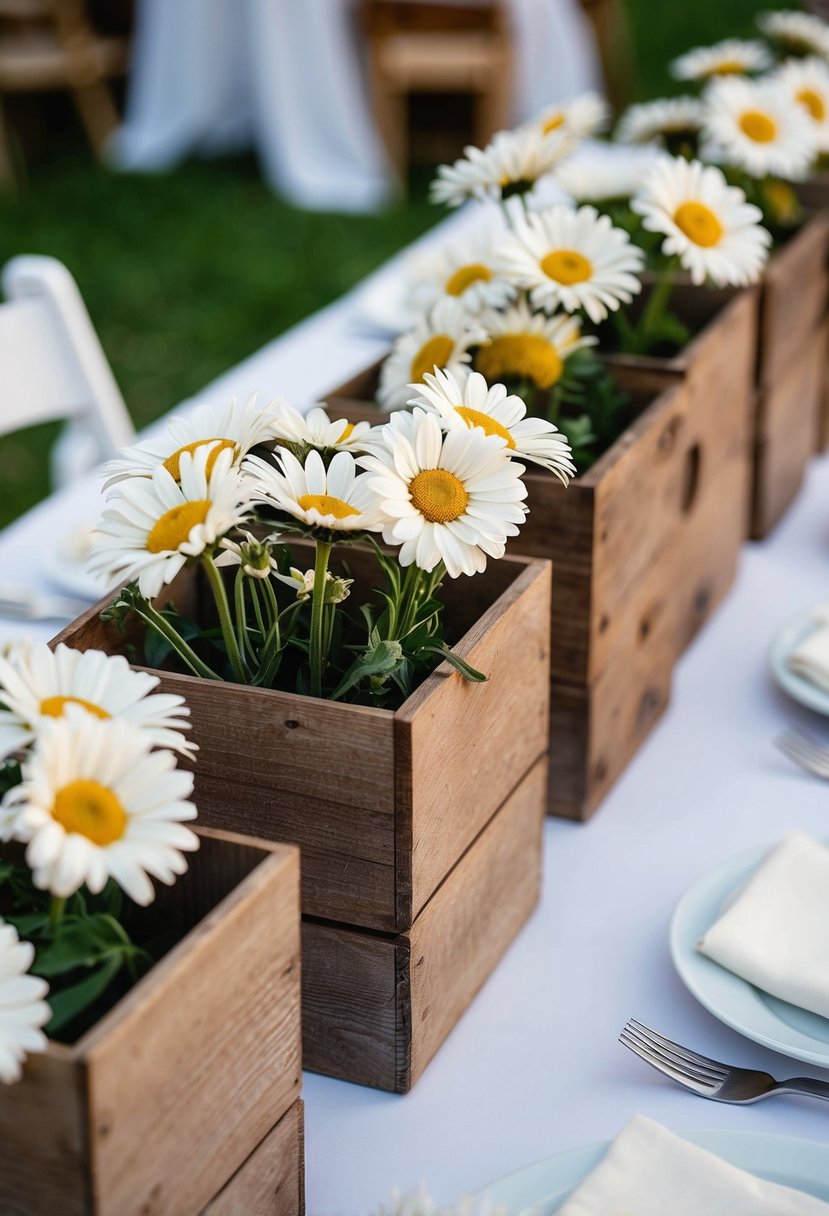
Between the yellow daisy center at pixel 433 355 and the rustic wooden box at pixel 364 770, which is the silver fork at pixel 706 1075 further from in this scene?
the yellow daisy center at pixel 433 355

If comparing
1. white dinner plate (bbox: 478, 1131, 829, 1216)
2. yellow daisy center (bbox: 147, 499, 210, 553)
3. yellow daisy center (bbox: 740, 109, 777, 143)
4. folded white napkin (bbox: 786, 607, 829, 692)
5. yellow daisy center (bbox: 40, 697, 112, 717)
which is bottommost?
folded white napkin (bbox: 786, 607, 829, 692)

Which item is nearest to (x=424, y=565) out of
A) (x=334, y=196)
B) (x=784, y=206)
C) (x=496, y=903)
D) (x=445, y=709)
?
(x=445, y=709)

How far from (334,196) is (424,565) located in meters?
4.09

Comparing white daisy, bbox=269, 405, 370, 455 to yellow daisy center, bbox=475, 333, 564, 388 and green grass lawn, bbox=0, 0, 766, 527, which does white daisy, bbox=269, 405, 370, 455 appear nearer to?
yellow daisy center, bbox=475, 333, 564, 388

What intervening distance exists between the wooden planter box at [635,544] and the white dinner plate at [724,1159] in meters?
0.32

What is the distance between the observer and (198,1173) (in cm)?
54

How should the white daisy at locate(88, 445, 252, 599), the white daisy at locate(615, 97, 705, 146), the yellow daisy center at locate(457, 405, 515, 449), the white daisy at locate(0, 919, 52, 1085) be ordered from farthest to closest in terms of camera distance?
the white daisy at locate(615, 97, 705, 146)
the yellow daisy center at locate(457, 405, 515, 449)
the white daisy at locate(88, 445, 252, 599)
the white daisy at locate(0, 919, 52, 1085)

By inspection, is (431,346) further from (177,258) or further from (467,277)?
(177,258)

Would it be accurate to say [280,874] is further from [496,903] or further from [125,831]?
[496,903]

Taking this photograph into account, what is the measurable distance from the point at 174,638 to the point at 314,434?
0.12 m

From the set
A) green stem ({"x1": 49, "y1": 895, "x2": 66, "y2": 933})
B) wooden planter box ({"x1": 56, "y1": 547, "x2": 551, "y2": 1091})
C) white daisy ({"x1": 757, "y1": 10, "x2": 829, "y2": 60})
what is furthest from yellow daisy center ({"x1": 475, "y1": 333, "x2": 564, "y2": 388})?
white daisy ({"x1": 757, "y1": 10, "x2": 829, "y2": 60})

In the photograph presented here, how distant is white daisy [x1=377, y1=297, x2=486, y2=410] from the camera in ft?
2.96

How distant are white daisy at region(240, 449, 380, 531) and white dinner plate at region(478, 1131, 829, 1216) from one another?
28 centimetres

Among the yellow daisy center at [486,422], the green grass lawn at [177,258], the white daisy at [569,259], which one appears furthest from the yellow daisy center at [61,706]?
the green grass lawn at [177,258]
